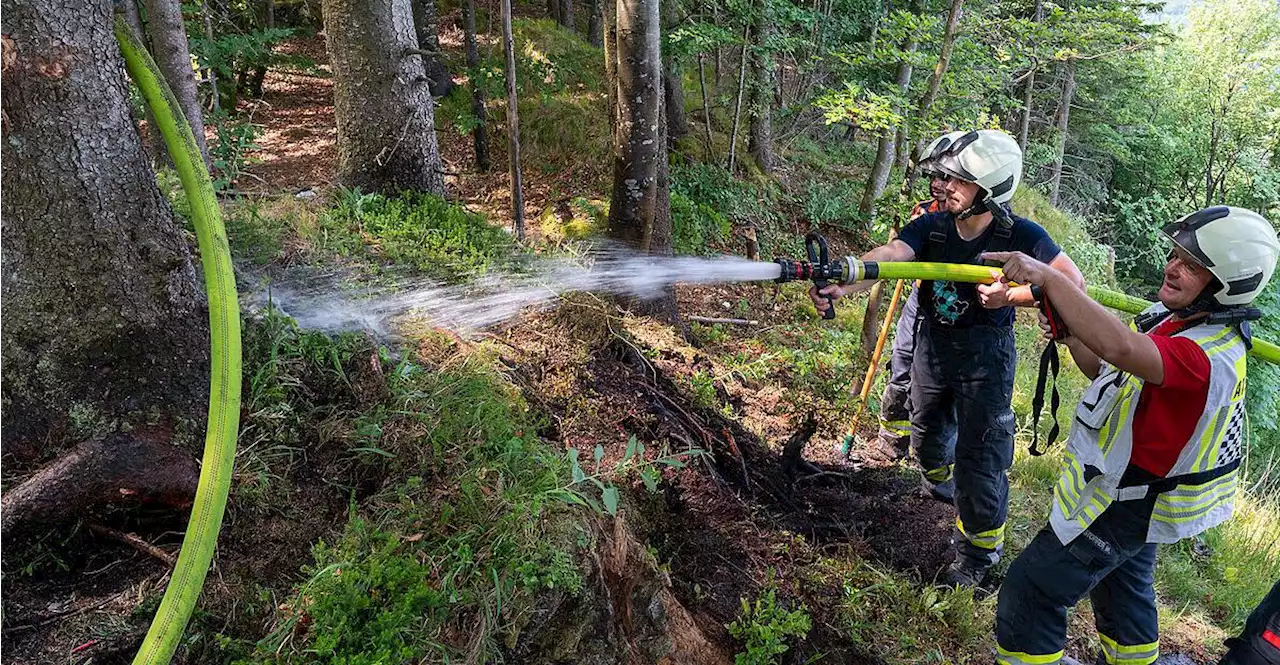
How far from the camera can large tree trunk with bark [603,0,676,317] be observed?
4.78m

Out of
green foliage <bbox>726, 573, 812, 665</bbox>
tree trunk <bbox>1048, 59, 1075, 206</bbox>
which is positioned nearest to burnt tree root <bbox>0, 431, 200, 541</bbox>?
green foliage <bbox>726, 573, 812, 665</bbox>

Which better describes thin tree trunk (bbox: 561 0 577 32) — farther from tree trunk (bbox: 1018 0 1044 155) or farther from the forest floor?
tree trunk (bbox: 1018 0 1044 155)

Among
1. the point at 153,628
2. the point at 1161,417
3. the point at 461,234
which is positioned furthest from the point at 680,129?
the point at 153,628

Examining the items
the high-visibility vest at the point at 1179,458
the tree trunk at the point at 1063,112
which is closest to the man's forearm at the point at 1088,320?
the high-visibility vest at the point at 1179,458

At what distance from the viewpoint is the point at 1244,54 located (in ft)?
72.1

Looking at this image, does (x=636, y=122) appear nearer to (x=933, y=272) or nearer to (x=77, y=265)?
(x=933, y=272)

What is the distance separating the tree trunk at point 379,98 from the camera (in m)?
5.24

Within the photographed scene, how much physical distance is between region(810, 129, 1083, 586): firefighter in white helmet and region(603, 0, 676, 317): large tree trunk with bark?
2084 mm

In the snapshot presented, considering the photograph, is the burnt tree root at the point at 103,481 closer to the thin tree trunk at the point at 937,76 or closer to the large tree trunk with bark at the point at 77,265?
the large tree trunk with bark at the point at 77,265

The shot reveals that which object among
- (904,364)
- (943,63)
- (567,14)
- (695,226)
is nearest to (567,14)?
(567,14)

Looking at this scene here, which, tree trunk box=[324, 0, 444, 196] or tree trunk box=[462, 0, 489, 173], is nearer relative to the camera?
tree trunk box=[324, 0, 444, 196]

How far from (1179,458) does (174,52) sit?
306 inches

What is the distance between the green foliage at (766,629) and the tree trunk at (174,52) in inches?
229

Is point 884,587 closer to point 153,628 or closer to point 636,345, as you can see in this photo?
point 636,345
